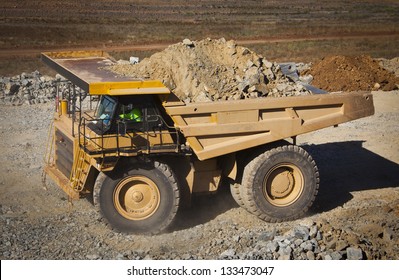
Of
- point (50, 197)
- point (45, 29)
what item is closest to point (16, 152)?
Answer: point (50, 197)

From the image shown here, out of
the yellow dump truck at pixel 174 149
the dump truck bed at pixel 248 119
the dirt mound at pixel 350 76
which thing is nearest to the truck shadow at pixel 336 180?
the yellow dump truck at pixel 174 149

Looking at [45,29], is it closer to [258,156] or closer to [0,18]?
[0,18]

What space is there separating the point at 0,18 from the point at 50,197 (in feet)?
90.7

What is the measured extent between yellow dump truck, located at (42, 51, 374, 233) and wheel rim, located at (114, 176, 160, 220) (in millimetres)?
14

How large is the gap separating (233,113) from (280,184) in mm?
1447

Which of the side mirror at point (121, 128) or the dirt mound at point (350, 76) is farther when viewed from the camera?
the dirt mound at point (350, 76)

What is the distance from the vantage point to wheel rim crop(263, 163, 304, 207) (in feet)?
33.4

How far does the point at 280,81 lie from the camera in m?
10.6

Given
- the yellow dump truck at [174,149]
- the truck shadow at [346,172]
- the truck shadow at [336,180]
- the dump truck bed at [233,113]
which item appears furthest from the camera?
the truck shadow at [346,172]

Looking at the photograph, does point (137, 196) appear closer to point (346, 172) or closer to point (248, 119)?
point (248, 119)

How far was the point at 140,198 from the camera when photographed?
9.59 m

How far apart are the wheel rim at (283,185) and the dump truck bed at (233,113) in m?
0.59

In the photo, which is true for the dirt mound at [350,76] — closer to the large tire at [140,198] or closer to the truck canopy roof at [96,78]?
the truck canopy roof at [96,78]

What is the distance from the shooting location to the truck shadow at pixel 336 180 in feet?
35.2
